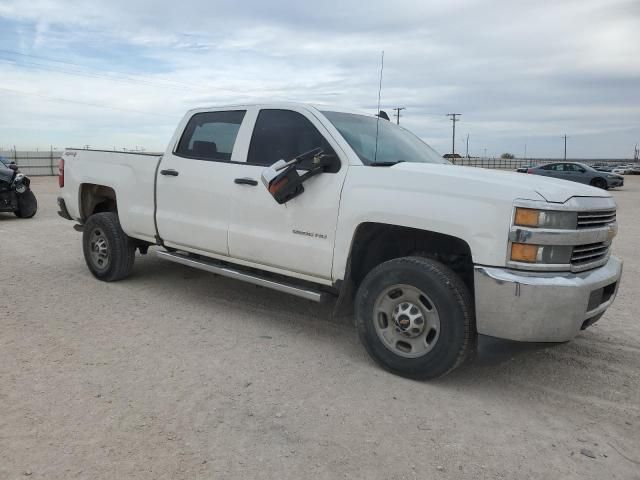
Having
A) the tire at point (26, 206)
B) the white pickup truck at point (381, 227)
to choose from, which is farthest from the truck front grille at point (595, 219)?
the tire at point (26, 206)

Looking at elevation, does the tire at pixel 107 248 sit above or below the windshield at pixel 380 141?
below

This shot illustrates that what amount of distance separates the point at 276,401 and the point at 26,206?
1043cm

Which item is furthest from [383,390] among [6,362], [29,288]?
[29,288]

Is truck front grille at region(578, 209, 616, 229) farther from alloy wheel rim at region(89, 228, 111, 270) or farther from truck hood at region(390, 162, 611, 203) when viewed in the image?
alloy wheel rim at region(89, 228, 111, 270)

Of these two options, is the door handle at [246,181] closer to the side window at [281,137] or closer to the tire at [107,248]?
the side window at [281,137]

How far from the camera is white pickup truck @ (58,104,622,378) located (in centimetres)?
349

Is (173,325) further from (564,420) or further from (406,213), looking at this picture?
(564,420)

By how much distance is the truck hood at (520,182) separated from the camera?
3512mm

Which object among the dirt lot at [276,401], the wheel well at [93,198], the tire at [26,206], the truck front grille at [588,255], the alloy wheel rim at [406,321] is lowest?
the dirt lot at [276,401]

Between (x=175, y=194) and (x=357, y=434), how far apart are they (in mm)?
3233

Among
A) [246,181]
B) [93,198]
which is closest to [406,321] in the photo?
[246,181]

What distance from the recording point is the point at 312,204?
4395 mm

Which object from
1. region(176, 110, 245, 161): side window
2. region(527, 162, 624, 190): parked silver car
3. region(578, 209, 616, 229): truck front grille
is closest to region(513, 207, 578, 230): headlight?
region(578, 209, 616, 229): truck front grille

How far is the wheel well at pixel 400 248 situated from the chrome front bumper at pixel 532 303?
39cm
